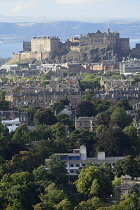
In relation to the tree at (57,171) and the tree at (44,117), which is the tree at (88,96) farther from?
the tree at (57,171)

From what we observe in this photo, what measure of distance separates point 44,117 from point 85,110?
16.2 ft

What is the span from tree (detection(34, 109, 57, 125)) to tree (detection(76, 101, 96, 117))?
3801 mm

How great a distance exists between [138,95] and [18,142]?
26695 millimetres

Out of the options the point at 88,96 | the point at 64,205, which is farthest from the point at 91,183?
the point at 88,96

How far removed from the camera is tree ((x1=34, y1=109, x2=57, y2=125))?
52.9 metres

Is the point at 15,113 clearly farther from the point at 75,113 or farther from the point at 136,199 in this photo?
the point at 136,199

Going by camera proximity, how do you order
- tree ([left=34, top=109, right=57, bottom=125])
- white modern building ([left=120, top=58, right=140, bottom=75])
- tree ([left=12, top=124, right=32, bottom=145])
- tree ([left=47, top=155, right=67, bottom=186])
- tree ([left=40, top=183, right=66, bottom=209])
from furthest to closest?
1. white modern building ([left=120, top=58, right=140, bottom=75])
2. tree ([left=34, top=109, right=57, bottom=125])
3. tree ([left=12, top=124, right=32, bottom=145])
4. tree ([left=47, top=155, right=67, bottom=186])
5. tree ([left=40, top=183, right=66, bottom=209])

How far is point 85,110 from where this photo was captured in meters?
57.7

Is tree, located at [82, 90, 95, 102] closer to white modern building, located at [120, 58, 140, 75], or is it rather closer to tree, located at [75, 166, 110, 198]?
tree, located at [75, 166, 110, 198]

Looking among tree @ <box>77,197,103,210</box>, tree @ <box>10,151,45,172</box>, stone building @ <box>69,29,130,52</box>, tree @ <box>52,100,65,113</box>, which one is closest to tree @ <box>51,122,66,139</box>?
tree @ <box>10,151,45,172</box>

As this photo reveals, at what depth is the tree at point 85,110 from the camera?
57312 mm

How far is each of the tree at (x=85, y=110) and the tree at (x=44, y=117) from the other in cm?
380

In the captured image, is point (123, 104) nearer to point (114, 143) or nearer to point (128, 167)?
point (114, 143)

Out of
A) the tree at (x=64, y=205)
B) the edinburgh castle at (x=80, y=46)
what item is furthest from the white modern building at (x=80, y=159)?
the edinburgh castle at (x=80, y=46)
